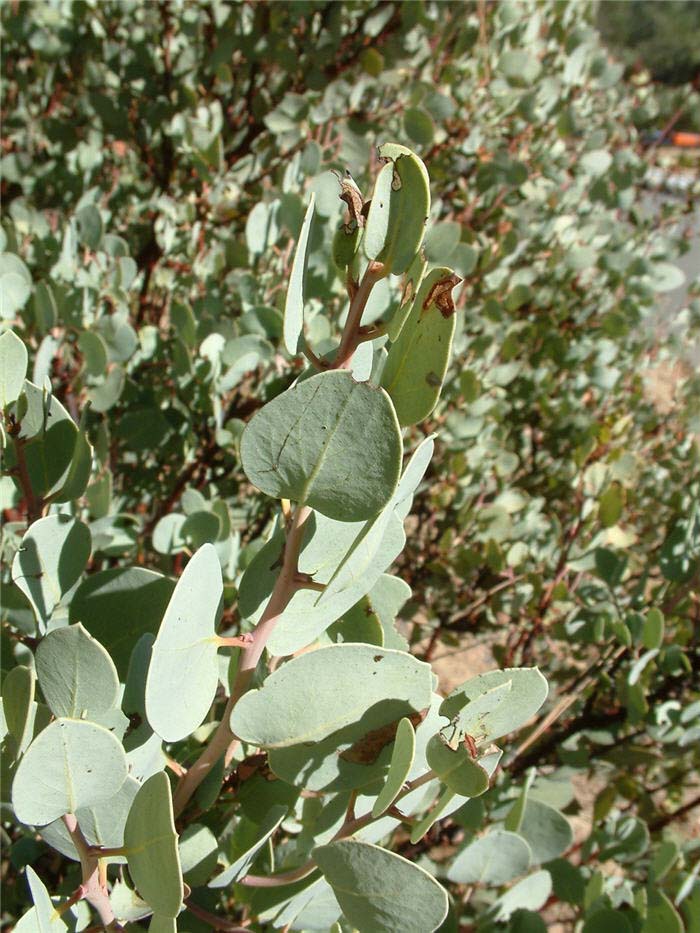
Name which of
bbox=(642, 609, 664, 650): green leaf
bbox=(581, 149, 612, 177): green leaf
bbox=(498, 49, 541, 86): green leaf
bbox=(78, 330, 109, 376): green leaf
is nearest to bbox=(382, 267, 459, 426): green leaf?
bbox=(78, 330, 109, 376): green leaf

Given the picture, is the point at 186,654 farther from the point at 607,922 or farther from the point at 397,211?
the point at 607,922

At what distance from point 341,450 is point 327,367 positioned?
3.2 inches

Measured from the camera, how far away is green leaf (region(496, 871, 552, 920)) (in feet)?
2.78

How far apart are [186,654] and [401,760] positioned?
5.4 inches

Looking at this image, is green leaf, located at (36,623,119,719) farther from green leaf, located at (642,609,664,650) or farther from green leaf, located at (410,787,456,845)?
green leaf, located at (642,609,664,650)

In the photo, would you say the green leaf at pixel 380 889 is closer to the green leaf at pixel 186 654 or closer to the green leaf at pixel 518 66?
the green leaf at pixel 186 654

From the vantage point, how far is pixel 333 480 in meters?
0.45

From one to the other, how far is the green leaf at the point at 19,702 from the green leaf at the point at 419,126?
140cm

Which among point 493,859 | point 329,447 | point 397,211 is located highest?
point 397,211

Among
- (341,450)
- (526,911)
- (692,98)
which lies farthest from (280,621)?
(692,98)

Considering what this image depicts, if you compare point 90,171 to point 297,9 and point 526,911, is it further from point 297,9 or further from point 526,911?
point 526,911

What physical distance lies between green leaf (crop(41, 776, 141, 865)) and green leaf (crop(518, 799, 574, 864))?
49cm

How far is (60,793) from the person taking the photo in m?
0.49

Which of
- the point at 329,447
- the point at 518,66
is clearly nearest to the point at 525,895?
the point at 329,447
